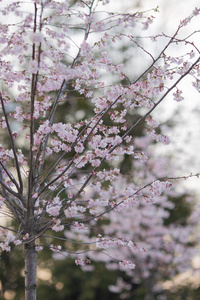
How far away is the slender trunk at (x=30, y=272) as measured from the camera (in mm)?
3336

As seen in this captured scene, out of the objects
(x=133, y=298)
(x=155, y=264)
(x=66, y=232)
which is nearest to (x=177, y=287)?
(x=133, y=298)

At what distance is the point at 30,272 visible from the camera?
3.39 m

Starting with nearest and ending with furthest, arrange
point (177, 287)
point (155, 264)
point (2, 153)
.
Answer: point (2, 153) → point (155, 264) → point (177, 287)

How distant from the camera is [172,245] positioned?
911cm

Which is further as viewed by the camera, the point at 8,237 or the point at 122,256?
the point at 122,256

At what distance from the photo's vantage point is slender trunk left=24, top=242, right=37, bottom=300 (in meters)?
3.34

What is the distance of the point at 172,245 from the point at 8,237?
702cm

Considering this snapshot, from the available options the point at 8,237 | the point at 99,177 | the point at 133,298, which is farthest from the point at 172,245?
the point at 8,237

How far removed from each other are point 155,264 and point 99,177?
585 centimetres

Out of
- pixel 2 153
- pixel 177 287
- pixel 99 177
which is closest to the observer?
pixel 99 177

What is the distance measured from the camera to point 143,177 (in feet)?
29.1

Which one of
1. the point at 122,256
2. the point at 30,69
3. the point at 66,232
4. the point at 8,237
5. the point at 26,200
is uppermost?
the point at 66,232

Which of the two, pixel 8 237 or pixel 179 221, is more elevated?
pixel 179 221

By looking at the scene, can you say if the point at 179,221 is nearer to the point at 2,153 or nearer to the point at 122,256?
the point at 122,256
